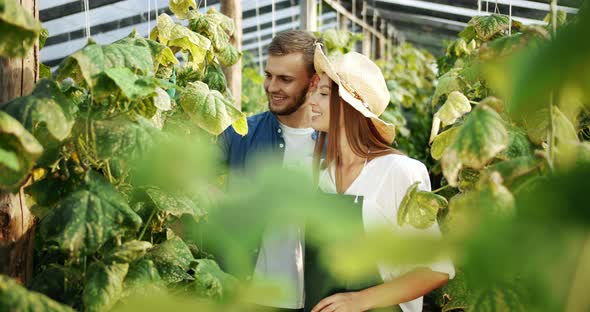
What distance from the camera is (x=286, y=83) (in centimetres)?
249

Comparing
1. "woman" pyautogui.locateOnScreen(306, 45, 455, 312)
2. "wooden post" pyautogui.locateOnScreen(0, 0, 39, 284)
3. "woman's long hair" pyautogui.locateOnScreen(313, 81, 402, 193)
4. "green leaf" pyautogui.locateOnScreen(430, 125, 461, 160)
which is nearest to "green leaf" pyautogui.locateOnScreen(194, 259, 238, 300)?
"wooden post" pyautogui.locateOnScreen(0, 0, 39, 284)

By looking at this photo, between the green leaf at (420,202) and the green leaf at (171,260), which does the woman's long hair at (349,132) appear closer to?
the green leaf at (420,202)

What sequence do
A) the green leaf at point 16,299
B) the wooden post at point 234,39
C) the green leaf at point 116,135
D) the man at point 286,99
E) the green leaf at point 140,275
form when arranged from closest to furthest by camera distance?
the green leaf at point 16,299 < the green leaf at point 116,135 < the green leaf at point 140,275 < the man at point 286,99 < the wooden post at point 234,39

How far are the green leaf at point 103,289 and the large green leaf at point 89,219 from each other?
7cm

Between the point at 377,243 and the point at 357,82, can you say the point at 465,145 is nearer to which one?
the point at 377,243

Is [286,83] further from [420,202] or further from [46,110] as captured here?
[46,110]

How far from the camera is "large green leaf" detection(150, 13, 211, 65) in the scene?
2020 mm

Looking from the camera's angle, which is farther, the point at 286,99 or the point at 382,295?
the point at 286,99

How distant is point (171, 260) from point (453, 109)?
88cm

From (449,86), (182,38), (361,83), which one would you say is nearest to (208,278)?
(361,83)

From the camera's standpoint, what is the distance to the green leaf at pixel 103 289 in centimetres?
106

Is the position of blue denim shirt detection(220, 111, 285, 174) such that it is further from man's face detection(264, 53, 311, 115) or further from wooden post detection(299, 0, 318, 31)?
wooden post detection(299, 0, 318, 31)

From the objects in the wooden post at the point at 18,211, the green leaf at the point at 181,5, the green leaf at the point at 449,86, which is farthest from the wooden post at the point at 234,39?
the wooden post at the point at 18,211

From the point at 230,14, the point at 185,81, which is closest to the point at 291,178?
the point at 185,81
